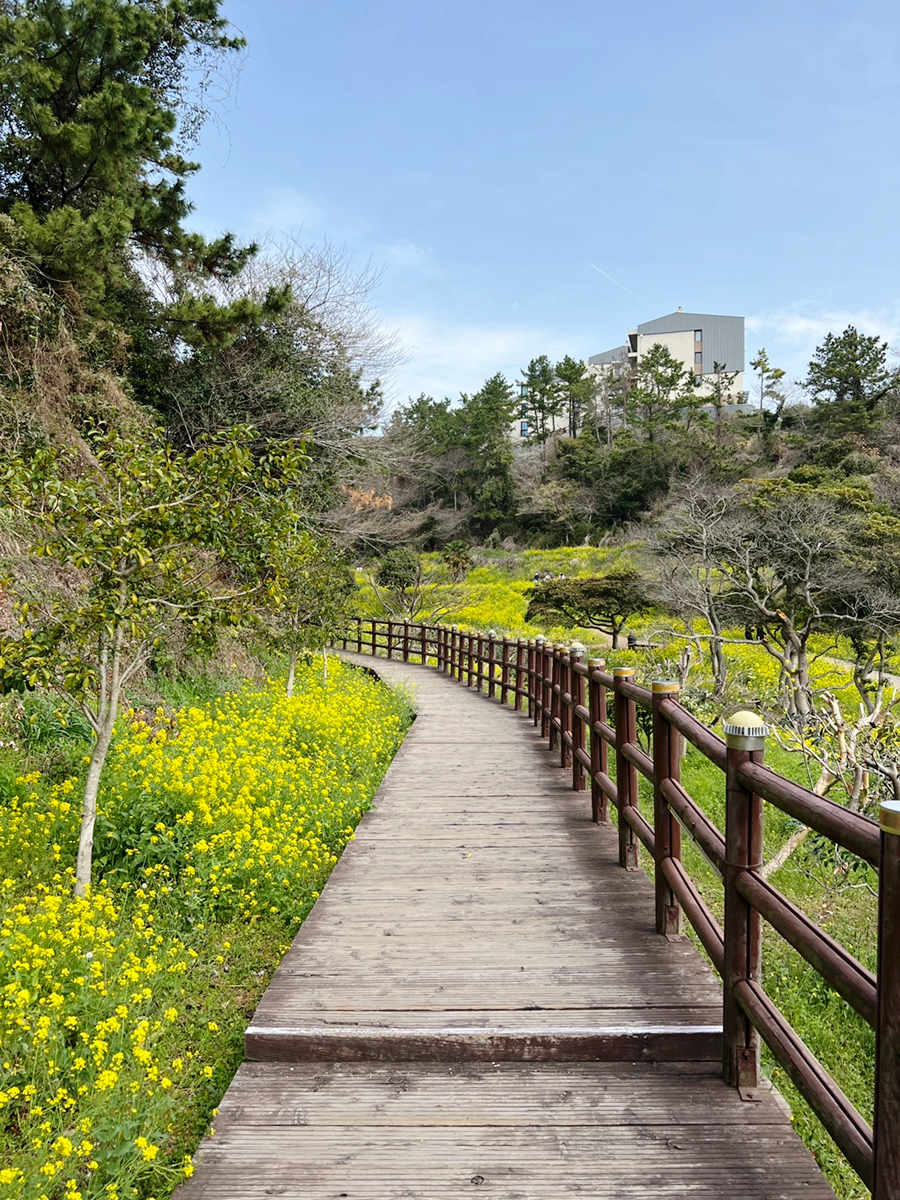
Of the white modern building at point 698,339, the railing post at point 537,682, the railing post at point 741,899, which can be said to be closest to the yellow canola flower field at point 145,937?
the railing post at point 741,899

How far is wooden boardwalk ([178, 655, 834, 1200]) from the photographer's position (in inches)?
75.5

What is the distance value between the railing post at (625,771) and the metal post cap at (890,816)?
2427 millimetres

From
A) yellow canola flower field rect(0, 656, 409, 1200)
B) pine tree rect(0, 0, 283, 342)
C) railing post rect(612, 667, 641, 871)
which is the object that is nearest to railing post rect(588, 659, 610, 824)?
railing post rect(612, 667, 641, 871)

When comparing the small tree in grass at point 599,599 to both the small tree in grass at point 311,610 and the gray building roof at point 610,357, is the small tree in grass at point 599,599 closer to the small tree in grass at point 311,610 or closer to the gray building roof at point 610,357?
the small tree in grass at point 311,610

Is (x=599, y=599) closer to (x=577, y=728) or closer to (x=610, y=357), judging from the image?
(x=577, y=728)

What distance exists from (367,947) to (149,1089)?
0.96 meters

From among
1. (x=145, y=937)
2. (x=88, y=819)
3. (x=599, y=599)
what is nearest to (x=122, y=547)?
(x=88, y=819)

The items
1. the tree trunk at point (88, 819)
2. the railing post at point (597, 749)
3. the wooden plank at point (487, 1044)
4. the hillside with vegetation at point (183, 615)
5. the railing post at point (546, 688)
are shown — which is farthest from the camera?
the railing post at point (546, 688)

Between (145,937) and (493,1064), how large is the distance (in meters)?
1.84

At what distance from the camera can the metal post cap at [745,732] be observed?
2141 mm

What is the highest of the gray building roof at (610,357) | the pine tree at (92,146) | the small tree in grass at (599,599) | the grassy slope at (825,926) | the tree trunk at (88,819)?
the gray building roof at (610,357)

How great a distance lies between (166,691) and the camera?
8.55 m

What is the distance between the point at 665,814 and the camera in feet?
10.2

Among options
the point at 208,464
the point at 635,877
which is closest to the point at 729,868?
the point at 635,877
